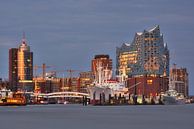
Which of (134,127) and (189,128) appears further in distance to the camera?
(134,127)

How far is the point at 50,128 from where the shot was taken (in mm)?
69000

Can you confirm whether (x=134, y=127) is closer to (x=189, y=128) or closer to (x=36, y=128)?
(x=189, y=128)

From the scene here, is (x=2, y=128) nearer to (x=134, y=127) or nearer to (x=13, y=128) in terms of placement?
(x=13, y=128)

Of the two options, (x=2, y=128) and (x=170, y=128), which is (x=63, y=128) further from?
(x=170, y=128)

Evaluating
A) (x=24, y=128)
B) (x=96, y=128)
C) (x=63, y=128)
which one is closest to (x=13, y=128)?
(x=24, y=128)

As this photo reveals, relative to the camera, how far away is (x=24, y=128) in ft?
229

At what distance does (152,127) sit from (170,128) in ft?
9.92

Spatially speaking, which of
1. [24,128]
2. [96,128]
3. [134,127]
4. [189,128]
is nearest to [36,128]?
[24,128]

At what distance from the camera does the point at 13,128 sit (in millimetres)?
69438

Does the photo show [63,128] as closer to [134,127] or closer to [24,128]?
[24,128]

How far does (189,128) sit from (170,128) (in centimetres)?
250

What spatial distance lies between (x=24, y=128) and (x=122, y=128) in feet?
42.2

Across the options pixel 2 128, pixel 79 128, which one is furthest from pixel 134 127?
pixel 2 128

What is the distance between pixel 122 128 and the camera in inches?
2744
